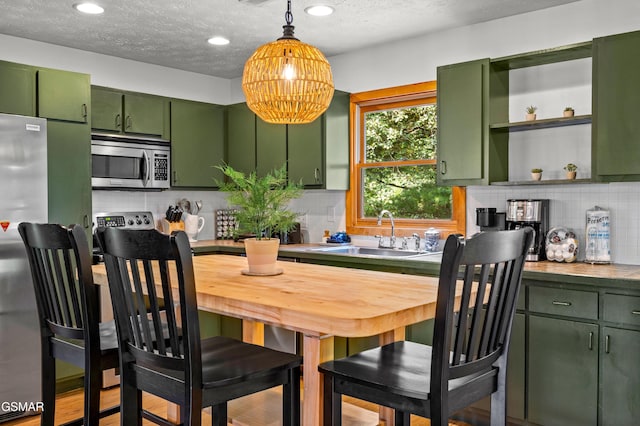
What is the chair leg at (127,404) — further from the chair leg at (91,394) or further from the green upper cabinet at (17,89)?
the green upper cabinet at (17,89)

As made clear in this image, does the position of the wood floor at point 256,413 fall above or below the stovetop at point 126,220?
below

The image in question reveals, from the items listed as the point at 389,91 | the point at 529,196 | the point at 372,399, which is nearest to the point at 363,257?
the point at 529,196

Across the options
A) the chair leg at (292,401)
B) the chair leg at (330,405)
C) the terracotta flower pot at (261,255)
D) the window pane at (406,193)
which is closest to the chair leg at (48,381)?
the terracotta flower pot at (261,255)

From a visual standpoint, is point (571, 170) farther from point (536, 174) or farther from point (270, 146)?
point (270, 146)

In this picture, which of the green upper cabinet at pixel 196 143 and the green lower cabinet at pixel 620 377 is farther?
the green upper cabinet at pixel 196 143

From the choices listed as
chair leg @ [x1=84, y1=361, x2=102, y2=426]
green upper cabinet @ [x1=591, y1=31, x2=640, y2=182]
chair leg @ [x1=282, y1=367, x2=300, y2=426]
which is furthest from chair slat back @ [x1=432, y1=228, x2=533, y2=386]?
green upper cabinet @ [x1=591, y1=31, x2=640, y2=182]

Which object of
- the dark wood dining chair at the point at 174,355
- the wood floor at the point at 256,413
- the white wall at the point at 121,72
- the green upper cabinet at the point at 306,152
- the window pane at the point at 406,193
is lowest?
the wood floor at the point at 256,413

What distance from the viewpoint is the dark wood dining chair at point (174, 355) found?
1.67m

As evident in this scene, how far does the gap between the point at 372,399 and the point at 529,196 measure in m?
2.25

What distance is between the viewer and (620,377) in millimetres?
2711

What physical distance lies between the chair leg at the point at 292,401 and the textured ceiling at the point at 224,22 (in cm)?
225

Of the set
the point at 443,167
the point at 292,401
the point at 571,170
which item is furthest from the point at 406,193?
the point at 292,401

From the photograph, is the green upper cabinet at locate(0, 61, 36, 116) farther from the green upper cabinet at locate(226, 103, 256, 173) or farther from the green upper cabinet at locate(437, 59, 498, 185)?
the green upper cabinet at locate(437, 59, 498, 185)

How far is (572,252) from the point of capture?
10.8 feet
